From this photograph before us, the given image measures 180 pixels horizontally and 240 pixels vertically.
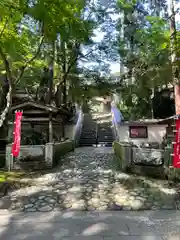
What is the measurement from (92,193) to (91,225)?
67.5 inches

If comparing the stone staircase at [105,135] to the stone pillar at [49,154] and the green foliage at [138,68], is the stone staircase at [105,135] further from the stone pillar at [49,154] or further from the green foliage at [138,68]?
the stone pillar at [49,154]

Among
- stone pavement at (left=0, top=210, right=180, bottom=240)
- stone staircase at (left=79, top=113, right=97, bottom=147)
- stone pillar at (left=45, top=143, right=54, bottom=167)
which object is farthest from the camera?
stone staircase at (left=79, top=113, right=97, bottom=147)

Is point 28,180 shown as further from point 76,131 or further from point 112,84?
point 112,84

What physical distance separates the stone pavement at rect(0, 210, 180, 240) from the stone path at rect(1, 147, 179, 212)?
1.12 ft

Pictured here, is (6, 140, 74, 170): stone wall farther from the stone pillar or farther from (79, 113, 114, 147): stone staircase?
(79, 113, 114, 147): stone staircase

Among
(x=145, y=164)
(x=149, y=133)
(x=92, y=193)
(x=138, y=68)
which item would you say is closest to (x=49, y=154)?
(x=92, y=193)

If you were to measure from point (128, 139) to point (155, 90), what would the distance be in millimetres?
5587

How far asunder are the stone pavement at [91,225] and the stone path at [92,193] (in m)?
0.34

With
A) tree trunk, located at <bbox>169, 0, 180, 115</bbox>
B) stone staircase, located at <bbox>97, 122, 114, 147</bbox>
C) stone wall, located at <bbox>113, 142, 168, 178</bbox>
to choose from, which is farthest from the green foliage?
stone wall, located at <bbox>113, 142, 168, 178</bbox>

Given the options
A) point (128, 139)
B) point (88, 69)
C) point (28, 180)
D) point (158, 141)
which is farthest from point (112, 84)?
→ point (28, 180)

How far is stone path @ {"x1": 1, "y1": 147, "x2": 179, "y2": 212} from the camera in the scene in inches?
184

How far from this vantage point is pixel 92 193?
543cm

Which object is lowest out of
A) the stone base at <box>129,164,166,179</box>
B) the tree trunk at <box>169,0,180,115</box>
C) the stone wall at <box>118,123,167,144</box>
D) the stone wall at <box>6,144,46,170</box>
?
the stone base at <box>129,164,166,179</box>

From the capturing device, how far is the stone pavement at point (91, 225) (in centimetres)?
331
